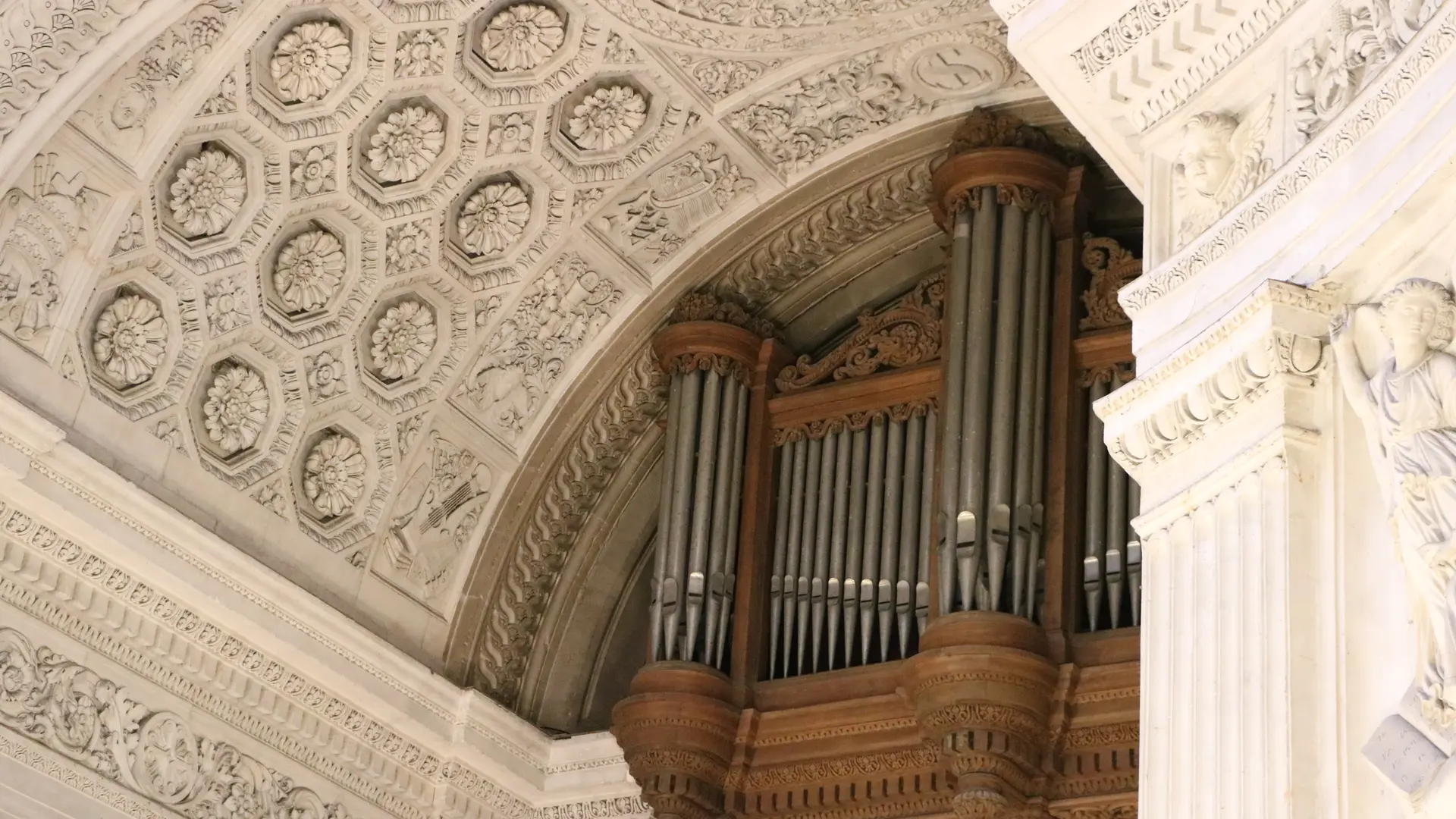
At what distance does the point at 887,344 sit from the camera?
865 centimetres

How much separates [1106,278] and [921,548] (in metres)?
1.26

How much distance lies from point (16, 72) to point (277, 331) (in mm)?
1626

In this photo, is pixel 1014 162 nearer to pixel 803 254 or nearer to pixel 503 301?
pixel 803 254

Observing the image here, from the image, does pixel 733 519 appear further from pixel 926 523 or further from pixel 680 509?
pixel 926 523

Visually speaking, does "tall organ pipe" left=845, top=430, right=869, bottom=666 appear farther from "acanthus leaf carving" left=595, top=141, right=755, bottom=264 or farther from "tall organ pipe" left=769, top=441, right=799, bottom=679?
"acanthus leaf carving" left=595, top=141, right=755, bottom=264

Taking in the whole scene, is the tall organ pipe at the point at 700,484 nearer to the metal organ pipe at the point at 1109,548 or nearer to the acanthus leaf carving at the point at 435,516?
the acanthus leaf carving at the point at 435,516

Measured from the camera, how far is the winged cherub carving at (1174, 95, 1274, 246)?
4.45 meters

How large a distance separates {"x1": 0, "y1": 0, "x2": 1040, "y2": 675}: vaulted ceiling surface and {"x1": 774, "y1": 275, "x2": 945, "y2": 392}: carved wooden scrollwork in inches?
19.6

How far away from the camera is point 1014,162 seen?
328 inches

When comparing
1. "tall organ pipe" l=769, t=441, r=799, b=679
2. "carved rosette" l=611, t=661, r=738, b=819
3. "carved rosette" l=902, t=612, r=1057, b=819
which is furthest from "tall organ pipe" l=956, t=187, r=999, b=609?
"carved rosette" l=611, t=661, r=738, b=819

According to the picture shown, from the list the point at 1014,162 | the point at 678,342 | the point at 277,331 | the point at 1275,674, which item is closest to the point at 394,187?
the point at 277,331

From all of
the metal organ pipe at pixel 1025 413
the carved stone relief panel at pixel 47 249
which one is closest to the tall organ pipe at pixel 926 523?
the metal organ pipe at pixel 1025 413

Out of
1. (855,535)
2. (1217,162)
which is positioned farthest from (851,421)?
(1217,162)

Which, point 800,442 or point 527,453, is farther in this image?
point 527,453
